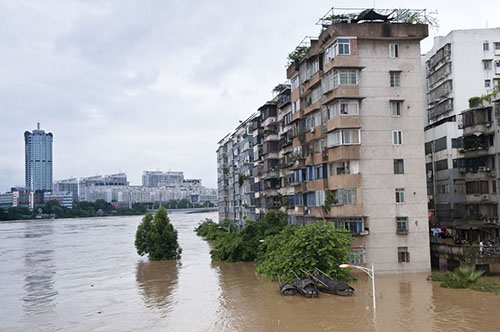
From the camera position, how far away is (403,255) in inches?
1506

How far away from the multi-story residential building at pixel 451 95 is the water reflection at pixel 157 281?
26.7 meters

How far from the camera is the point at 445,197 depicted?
49.7 m

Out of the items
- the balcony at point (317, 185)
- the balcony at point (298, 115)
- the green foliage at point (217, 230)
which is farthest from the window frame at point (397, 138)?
the green foliage at point (217, 230)

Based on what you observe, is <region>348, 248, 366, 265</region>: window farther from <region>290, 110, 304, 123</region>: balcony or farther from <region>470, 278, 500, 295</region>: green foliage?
<region>290, 110, 304, 123</region>: balcony

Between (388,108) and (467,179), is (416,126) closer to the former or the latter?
(388,108)

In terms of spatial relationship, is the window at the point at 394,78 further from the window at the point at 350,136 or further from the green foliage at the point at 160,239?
the green foliage at the point at 160,239

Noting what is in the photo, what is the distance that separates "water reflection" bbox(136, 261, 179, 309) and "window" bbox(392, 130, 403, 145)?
20388 millimetres

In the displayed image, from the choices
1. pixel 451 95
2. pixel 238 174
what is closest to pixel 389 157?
pixel 451 95

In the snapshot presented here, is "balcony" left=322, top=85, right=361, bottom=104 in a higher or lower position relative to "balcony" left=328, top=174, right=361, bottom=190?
higher

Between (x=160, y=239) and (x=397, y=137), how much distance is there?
2943 cm

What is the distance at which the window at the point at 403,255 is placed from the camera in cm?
3819

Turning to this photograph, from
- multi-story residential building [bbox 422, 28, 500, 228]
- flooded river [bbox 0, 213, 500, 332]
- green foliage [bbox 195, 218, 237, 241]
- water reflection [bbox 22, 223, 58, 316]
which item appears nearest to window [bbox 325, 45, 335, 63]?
multi-story residential building [bbox 422, 28, 500, 228]

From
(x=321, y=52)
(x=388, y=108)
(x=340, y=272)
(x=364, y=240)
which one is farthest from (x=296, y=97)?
(x=340, y=272)

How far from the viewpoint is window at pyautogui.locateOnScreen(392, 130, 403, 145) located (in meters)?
38.6
